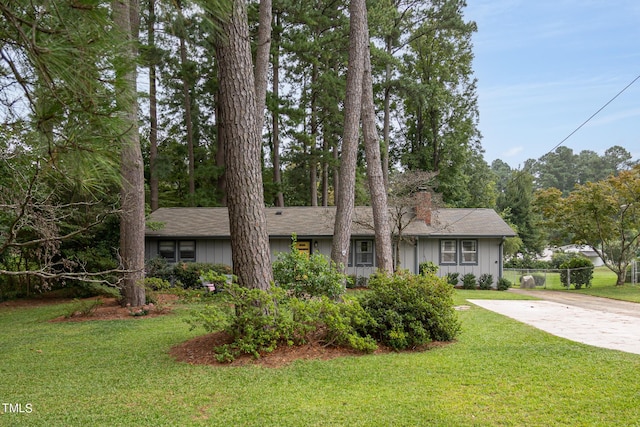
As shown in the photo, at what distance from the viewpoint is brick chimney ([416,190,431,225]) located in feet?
62.3

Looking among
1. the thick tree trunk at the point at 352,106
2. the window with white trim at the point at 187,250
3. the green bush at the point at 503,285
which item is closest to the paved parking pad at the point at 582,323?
the thick tree trunk at the point at 352,106

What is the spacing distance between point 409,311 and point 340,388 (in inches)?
89.0

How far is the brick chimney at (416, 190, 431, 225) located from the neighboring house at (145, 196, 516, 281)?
A: 0.04m

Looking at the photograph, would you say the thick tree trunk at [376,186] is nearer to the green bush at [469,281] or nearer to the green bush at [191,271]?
the green bush at [191,271]

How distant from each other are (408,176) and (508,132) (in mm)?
13991

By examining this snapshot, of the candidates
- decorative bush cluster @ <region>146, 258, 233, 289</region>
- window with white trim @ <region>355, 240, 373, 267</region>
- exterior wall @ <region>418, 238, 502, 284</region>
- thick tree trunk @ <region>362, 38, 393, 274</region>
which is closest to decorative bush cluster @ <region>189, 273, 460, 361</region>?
thick tree trunk @ <region>362, 38, 393, 274</region>

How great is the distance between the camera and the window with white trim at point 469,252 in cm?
1875

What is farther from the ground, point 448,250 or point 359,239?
point 359,239

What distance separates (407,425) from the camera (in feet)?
11.5

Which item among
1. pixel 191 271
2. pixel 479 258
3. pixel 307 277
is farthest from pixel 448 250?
pixel 307 277

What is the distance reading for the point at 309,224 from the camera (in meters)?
18.8

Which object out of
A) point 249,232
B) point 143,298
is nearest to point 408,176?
point 143,298

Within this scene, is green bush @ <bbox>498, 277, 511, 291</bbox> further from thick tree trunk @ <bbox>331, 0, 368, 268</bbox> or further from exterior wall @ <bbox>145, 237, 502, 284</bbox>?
thick tree trunk @ <bbox>331, 0, 368, 268</bbox>

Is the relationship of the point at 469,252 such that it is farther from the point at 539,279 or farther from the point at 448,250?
the point at 539,279
